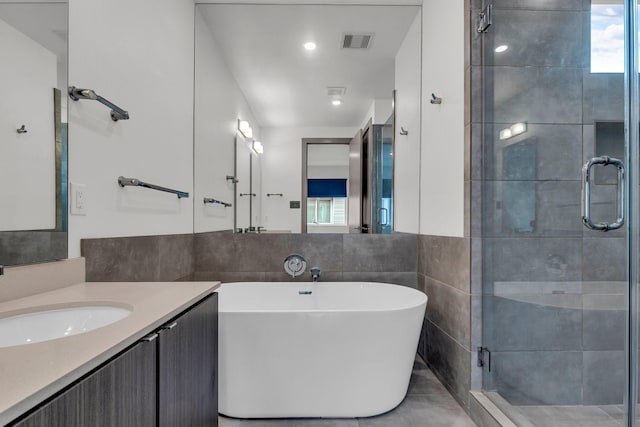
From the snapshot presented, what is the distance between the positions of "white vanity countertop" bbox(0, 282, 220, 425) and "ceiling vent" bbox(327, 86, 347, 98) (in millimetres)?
2061

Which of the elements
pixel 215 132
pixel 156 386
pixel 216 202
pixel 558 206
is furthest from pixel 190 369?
pixel 215 132

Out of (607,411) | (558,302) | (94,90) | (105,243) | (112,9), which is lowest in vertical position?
(607,411)

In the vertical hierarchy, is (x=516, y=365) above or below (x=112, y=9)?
below

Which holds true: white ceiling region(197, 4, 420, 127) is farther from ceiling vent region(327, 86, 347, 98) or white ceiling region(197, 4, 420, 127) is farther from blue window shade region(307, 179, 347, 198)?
blue window shade region(307, 179, 347, 198)

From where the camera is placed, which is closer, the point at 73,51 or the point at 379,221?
the point at 73,51

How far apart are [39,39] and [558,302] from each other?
2.23 m

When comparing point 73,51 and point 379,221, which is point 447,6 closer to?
point 379,221

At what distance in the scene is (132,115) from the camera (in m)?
1.68

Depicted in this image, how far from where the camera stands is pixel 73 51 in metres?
1.28

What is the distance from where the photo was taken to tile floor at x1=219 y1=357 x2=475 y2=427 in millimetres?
1660

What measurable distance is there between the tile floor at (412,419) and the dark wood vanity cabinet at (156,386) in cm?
52

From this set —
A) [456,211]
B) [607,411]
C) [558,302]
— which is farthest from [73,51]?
[607,411]

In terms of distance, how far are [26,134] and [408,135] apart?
2235mm

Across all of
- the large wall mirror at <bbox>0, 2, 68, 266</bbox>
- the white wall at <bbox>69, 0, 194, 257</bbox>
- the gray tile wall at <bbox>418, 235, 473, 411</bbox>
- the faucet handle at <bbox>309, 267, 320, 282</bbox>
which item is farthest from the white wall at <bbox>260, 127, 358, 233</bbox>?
the large wall mirror at <bbox>0, 2, 68, 266</bbox>
